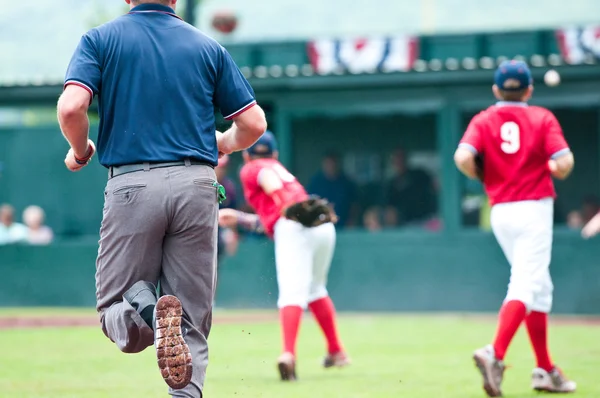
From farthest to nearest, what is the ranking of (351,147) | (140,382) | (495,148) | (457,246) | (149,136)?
1. (351,147)
2. (457,246)
3. (140,382)
4. (495,148)
5. (149,136)

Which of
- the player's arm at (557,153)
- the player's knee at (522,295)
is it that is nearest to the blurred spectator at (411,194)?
the player's arm at (557,153)

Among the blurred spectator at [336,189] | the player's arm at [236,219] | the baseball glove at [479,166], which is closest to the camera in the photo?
the baseball glove at [479,166]

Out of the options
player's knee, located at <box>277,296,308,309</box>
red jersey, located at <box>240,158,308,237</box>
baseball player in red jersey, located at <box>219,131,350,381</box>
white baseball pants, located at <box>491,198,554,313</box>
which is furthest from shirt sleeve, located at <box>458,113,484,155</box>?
player's knee, located at <box>277,296,308,309</box>

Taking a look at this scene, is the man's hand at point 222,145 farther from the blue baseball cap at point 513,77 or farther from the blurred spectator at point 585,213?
the blurred spectator at point 585,213

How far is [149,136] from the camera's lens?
498 cm

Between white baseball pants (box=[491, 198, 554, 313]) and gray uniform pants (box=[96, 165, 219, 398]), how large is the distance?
3.02 metres

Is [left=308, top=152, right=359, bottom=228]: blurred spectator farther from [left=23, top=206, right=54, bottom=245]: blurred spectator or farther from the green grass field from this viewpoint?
[left=23, top=206, right=54, bottom=245]: blurred spectator

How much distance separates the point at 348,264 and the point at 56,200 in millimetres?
5426

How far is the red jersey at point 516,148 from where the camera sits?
7598 millimetres

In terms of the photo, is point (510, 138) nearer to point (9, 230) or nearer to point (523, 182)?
point (523, 182)

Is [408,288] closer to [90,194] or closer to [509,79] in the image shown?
[90,194]

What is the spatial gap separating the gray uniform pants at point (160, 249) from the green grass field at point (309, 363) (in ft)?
4.14

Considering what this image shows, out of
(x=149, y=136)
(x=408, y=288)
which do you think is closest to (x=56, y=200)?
(x=408, y=288)

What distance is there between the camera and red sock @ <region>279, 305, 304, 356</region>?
8391 mm
